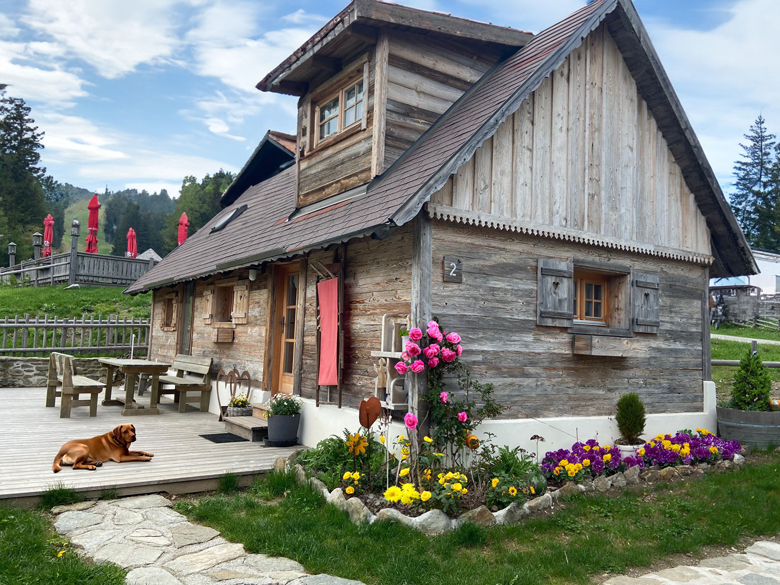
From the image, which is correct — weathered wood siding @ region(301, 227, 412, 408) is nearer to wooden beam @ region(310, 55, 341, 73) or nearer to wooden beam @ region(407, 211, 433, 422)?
wooden beam @ region(407, 211, 433, 422)

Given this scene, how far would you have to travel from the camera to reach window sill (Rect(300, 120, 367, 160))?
7.98 meters

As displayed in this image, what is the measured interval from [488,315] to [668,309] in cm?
351

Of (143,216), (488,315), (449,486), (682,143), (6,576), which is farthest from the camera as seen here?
(143,216)

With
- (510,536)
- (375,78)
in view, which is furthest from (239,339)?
(510,536)

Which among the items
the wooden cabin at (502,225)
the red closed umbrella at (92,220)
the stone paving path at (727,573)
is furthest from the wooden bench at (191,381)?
the red closed umbrella at (92,220)

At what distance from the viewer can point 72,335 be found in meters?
15.1

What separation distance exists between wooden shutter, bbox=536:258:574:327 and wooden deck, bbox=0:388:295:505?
11.8 ft

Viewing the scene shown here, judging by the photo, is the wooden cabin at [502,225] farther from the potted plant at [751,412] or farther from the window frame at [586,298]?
the potted plant at [751,412]

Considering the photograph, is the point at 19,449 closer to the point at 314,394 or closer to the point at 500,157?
the point at 314,394

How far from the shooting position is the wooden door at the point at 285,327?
366 inches

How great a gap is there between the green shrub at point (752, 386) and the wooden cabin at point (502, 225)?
0.52m

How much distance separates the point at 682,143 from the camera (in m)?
8.70

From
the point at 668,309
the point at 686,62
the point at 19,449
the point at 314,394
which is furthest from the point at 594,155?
the point at 19,449

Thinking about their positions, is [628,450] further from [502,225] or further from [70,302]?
[70,302]
